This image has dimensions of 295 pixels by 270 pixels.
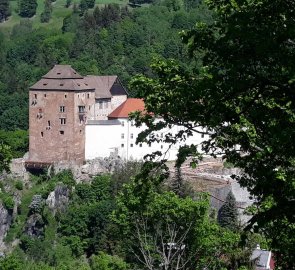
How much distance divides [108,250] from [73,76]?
19.0 meters

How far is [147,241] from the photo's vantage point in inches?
886

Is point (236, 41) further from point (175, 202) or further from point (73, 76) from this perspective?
point (73, 76)

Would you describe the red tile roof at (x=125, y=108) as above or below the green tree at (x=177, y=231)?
below

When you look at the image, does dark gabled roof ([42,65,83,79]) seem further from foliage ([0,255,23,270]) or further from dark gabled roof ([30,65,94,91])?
foliage ([0,255,23,270])

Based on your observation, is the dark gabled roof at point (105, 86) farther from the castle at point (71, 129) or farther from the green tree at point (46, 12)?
the green tree at point (46, 12)

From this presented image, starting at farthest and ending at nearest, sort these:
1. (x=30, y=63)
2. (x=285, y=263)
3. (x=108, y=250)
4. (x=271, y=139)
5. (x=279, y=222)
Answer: (x=30, y=63), (x=108, y=250), (x=285, y=263), (x=279, y=222), (x=271, y=139)

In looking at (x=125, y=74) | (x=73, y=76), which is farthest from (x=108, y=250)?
(x=125, y=74)

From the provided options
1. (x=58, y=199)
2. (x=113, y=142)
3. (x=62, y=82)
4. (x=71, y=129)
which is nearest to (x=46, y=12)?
(x=62, y=82)

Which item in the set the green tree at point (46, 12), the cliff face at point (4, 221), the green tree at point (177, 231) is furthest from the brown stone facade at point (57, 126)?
the green tree at point (46, 12)

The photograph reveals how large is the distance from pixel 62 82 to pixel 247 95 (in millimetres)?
55473

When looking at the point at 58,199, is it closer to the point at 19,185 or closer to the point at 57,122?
the point at 19,185

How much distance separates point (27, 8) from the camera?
15925 centimetres

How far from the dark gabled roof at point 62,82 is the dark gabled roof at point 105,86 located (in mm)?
1155

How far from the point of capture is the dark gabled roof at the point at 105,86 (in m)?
67.7
